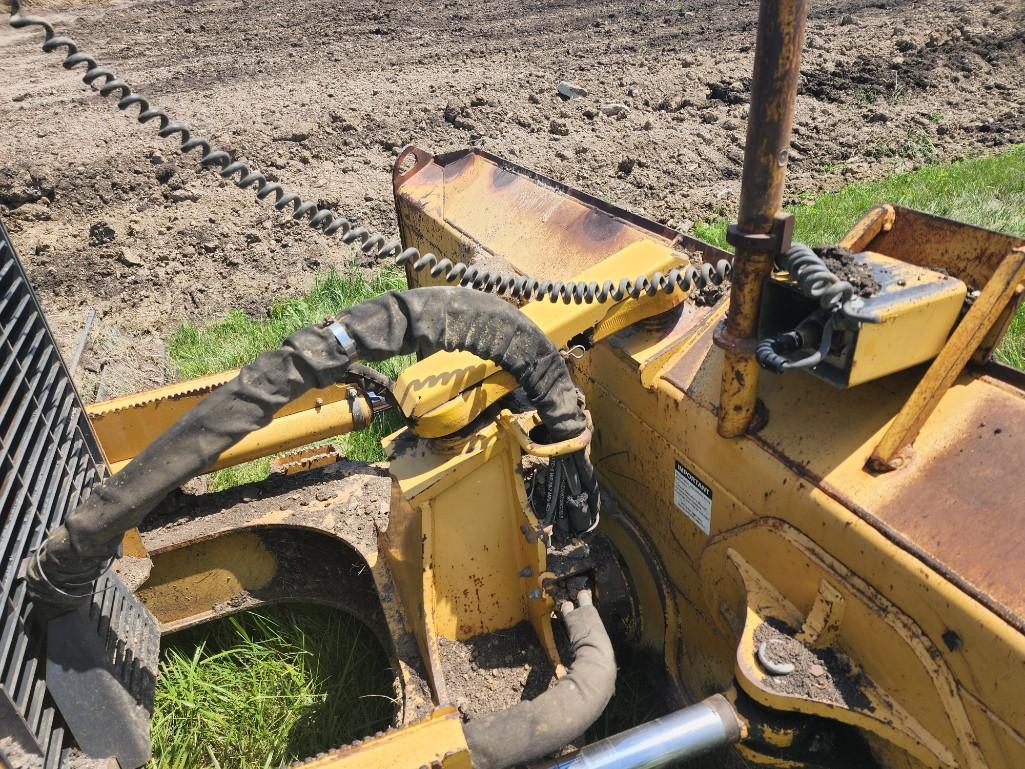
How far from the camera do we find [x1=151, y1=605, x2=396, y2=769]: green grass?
2.62m

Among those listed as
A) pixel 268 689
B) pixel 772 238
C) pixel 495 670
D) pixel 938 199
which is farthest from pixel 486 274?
pixel 938 199

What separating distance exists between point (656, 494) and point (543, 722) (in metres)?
0.86

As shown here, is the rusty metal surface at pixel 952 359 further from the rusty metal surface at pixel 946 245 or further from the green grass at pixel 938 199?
the green grass at pixel 938 199

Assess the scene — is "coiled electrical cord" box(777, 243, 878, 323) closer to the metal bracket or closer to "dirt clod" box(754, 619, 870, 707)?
the metal bracket

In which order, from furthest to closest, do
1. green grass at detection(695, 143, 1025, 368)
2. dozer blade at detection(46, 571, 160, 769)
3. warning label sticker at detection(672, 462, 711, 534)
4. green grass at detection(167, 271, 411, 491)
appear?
green grass at detection(695, 143, 1025, 368), green grass at detection(167, 271, 411, 491), warning label sticker at detection(672, 462, 711, 534), dozer blade at detection(46, 571, 160, 769)

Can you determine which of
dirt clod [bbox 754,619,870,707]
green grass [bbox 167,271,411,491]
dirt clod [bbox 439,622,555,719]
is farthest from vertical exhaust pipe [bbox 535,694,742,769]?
green grass [bbox 167,271,411,491]

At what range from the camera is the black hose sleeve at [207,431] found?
1.47m

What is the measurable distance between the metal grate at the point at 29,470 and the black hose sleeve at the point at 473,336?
0.96 m

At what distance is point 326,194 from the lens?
6660 millimetres

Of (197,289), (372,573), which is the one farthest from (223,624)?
(197,289)

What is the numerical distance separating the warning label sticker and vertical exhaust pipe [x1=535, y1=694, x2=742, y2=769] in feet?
1.66

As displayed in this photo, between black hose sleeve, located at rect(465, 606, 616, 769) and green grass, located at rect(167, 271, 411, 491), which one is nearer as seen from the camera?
black hose sleeve, located at rect(465, 606, 616, 769)

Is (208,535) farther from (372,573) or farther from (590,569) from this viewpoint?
(590,569)

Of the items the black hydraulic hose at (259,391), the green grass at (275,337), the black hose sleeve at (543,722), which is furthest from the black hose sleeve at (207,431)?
the green grass at (275,337)
